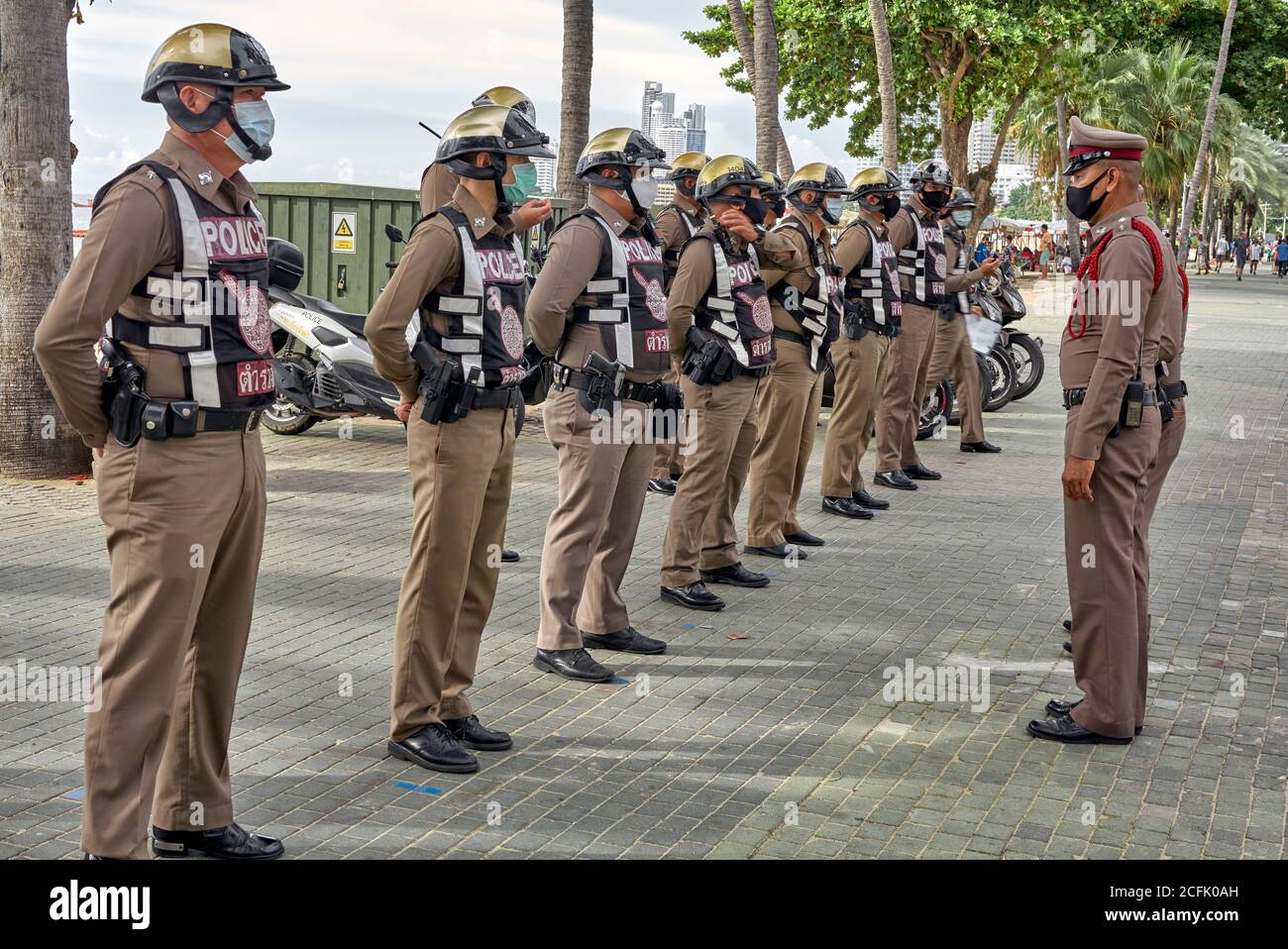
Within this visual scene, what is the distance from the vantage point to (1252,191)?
9825 cm

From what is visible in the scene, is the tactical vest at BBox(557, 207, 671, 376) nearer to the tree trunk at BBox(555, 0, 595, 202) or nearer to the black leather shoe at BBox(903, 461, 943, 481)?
the black leather shoe at BBox(903, 461, 943, 481)

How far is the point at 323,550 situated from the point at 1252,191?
331 ft

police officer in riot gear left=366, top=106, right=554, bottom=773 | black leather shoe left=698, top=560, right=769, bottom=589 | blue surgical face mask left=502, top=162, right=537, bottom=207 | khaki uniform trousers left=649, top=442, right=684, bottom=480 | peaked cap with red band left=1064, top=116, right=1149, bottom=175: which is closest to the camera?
police officer in riot gear left=366, top=106, right=554, bottom=773

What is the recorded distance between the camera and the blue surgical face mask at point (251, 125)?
13.3 ft

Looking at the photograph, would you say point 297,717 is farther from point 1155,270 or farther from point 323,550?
point 1155,270

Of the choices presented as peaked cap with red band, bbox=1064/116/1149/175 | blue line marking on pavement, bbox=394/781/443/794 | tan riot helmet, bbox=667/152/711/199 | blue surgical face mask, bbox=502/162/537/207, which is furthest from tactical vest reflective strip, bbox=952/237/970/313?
blue line marking on pavement, bbox=394/781/443/794

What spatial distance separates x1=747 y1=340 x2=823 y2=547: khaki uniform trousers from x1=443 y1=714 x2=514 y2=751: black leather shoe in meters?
3.62

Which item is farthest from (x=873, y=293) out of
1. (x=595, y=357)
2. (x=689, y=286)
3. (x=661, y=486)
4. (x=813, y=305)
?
(x=595, y=357)

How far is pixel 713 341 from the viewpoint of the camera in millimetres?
7570

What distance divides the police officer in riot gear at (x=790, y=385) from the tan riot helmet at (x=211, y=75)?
5.01 m

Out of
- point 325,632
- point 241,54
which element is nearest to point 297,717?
point 325,632

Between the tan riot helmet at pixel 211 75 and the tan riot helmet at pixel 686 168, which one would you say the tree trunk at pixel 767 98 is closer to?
the tan riot helmet at pixel 686 168

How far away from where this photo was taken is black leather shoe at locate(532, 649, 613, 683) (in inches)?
251

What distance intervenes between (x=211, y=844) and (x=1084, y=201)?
3971 mm
